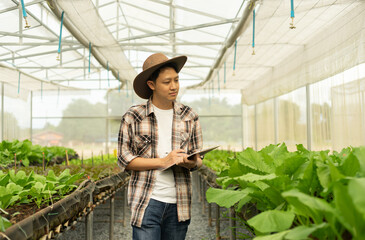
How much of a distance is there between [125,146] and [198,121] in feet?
1.40

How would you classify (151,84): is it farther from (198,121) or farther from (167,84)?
(198,121)

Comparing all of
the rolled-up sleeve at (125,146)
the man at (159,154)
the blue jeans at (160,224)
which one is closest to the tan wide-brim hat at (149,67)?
the man at (159,154)

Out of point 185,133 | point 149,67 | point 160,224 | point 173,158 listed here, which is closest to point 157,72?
point 149,67

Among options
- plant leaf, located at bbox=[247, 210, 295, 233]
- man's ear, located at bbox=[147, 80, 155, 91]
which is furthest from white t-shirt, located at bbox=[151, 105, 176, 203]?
plant leaf, located at bbox=[247, 210, 295, 233]

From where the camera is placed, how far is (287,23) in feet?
15.1

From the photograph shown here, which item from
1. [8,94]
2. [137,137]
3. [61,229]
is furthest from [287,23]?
[8,94]

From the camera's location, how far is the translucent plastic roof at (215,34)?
4070mm

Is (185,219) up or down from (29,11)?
down

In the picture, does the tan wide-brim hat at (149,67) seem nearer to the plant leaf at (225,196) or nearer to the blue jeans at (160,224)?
the blue jeans at (160,224)

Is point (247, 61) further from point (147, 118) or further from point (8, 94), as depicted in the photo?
point (8, 94)

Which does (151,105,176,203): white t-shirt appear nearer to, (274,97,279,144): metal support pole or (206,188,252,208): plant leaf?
(206,188,252,208): plant leaf

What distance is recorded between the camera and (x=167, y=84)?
5.40 feet

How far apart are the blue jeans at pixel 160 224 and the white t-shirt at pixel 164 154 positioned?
0.04 m

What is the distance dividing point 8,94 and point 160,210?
10.5 meters
